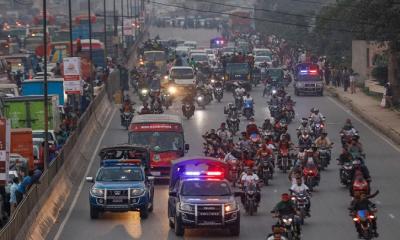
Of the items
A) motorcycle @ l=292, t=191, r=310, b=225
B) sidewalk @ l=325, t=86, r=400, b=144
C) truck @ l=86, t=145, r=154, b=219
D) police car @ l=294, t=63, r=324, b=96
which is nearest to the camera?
motorcycle @ l=292, t=191, r=310, b=225

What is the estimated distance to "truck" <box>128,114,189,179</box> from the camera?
4266cm

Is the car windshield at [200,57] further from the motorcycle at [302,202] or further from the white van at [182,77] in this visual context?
the motorcycle at [302,202]

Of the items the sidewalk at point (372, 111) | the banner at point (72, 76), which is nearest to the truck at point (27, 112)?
the banner at point (72, 76)

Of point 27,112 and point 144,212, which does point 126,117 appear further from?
point 144,212

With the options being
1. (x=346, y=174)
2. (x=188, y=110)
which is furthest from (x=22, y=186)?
(x=188, y=110)

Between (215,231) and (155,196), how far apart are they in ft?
23.6

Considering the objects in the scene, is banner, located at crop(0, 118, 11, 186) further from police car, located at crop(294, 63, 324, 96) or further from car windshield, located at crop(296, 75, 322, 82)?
car windshield, located at crop(296, 75, 322, 82)

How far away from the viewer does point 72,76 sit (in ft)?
178

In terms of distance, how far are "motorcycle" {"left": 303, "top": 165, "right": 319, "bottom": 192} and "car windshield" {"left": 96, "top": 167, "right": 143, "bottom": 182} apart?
5.50 m

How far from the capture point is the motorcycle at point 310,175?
38.2 metres

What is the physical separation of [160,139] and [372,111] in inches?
944

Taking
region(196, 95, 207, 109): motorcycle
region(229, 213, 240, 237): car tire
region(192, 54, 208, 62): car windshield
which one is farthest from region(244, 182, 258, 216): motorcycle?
region(192, 54, 208, 62): car windshield

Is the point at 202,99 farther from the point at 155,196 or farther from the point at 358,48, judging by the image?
the point at 155,196

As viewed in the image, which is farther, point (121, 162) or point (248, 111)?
point (248, 111)
